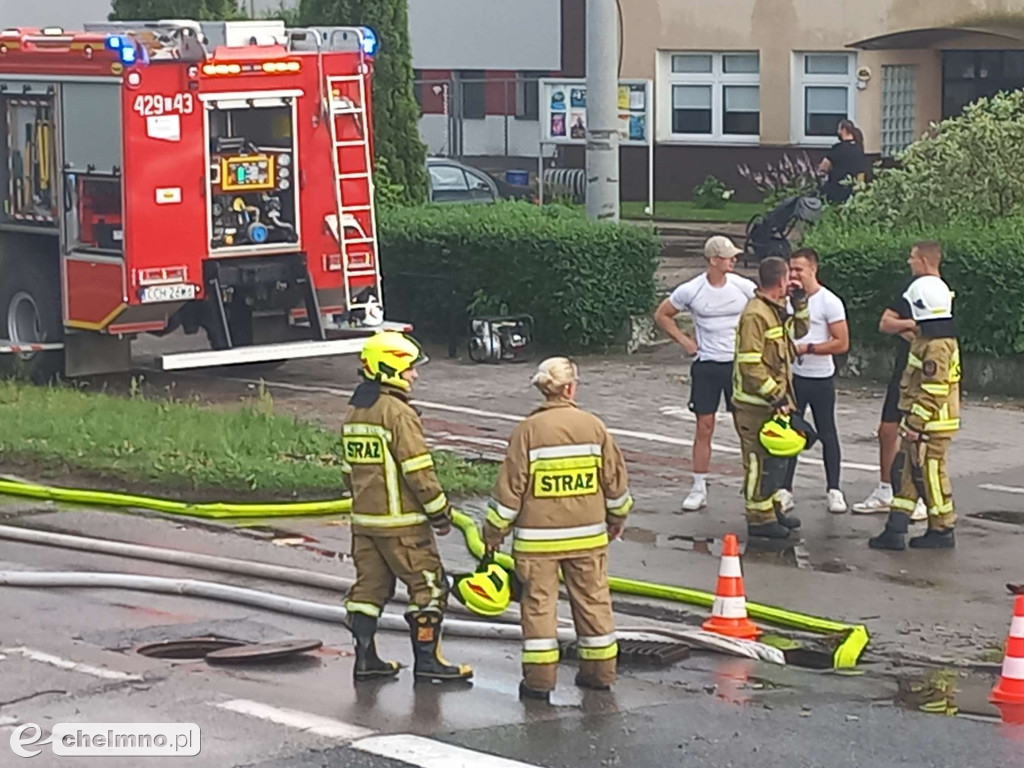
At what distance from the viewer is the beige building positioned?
33.0 meters

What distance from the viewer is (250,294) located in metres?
17.3

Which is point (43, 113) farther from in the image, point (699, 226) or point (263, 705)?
point (699, 226)

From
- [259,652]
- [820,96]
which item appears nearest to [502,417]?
[259,652]

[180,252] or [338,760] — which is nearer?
[338,760]

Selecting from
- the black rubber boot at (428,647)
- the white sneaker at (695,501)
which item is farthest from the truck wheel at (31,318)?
the black rubber boot at (428,647)

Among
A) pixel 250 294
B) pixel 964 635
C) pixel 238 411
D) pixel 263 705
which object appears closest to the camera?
pixel 263 705

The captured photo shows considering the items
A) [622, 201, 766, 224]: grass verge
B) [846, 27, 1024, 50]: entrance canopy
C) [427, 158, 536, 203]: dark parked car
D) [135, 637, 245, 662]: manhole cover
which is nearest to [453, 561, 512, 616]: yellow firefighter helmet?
[135, 637, 245, 662]: manhole cover

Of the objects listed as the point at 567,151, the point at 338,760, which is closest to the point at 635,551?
the point at 338,760

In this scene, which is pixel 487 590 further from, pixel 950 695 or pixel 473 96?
pixel 473 96

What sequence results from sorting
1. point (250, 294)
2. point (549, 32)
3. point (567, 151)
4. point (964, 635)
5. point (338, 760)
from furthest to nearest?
point (549, 32) < point (567, 151) < point (250, 294) < point (964, 635) < point (338, 760)

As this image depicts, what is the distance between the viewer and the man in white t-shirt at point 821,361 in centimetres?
1250

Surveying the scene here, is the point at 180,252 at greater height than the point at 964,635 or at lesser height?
greater

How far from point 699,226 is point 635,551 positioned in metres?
20.5

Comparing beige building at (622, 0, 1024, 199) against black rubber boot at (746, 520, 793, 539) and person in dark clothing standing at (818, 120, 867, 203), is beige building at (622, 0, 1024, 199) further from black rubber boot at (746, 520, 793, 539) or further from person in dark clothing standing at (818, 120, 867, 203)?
black rubber boot at (746, 520, 793, 539)
